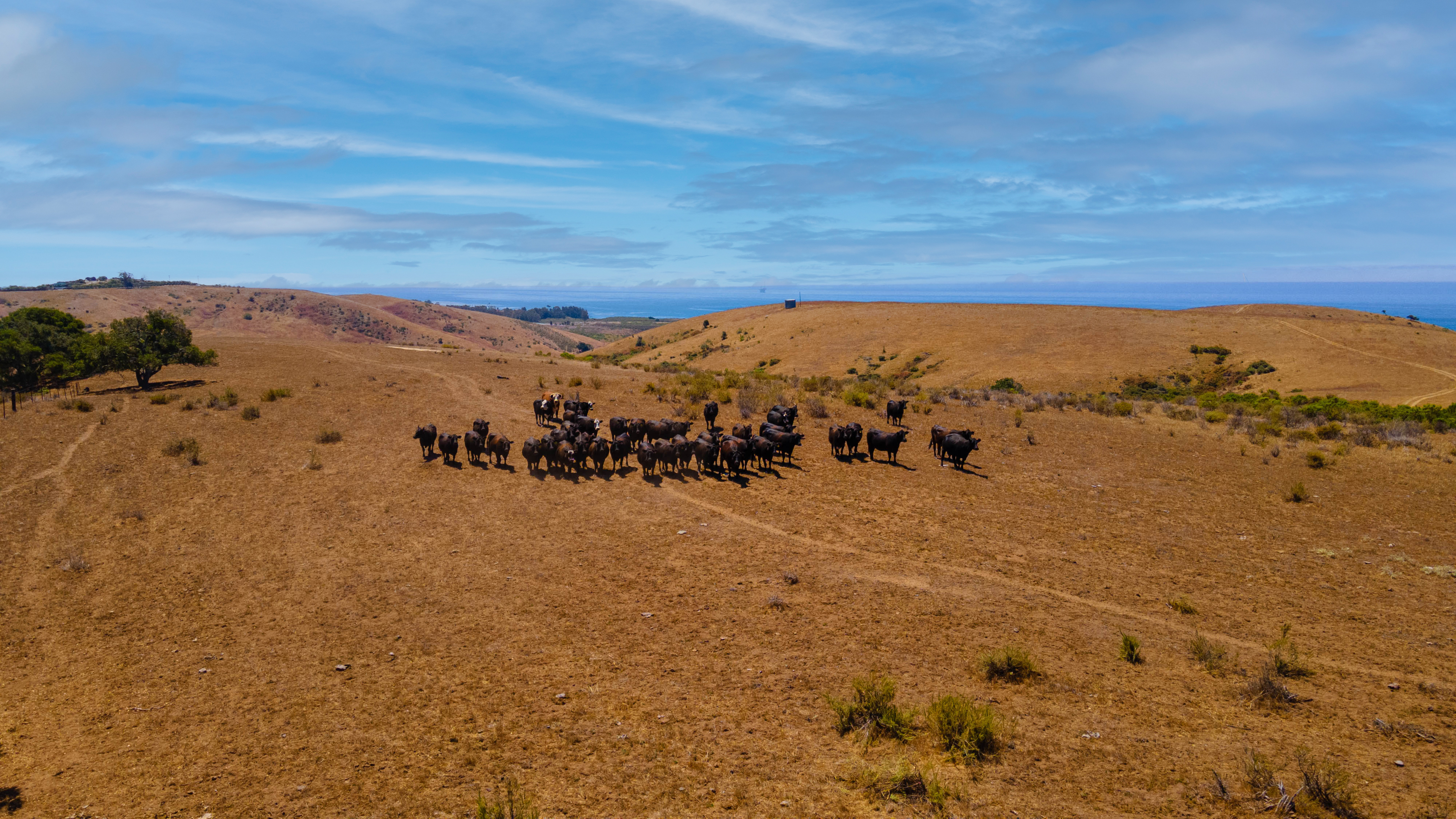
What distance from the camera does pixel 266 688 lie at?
9.09 m

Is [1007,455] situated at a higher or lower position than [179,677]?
higher

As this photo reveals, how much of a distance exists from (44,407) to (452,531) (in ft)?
69.2

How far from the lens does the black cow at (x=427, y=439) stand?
66.3 ft

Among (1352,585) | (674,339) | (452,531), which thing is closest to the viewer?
(1352,585)

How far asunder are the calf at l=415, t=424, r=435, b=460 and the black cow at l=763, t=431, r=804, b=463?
1037 centimetres

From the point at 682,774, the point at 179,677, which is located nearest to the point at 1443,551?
the point at 682,774

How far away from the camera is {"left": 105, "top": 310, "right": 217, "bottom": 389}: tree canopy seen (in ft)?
96.9

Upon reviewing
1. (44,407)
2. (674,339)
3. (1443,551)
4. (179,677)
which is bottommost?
(179,677)

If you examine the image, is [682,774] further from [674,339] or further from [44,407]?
[674,339]

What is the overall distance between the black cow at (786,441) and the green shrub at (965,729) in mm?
13065

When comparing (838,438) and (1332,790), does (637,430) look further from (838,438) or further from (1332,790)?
(1332,790)

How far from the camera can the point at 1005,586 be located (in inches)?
498

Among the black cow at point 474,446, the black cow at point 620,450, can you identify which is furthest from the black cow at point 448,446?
the black cow at point 620,450

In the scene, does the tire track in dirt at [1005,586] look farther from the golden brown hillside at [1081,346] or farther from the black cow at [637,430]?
the golden brown hillside at [1081,346]
